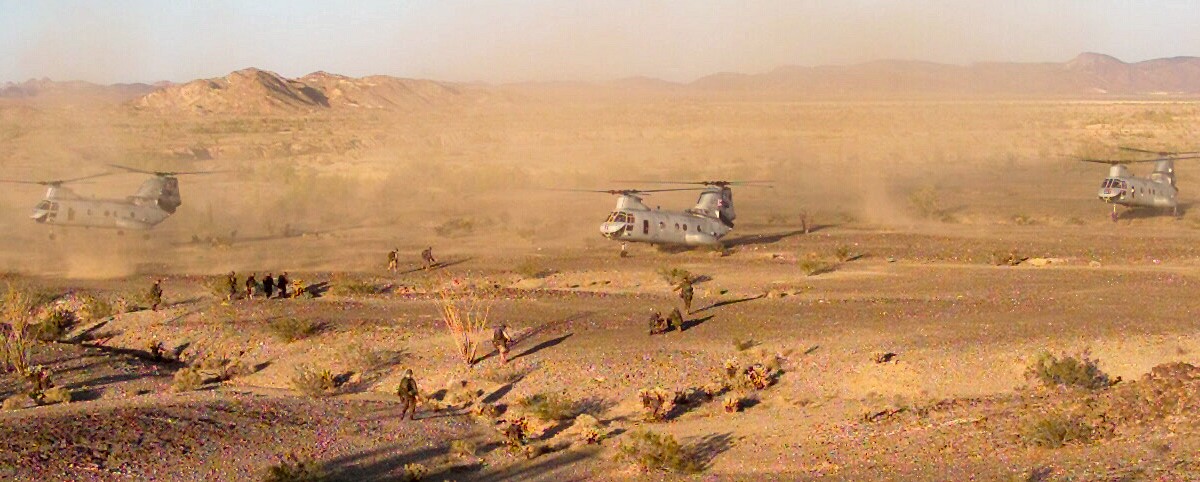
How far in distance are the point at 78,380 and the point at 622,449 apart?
520 inches

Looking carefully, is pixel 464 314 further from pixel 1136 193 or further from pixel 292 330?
pixel 1136 193

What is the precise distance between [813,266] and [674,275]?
4.77 meters

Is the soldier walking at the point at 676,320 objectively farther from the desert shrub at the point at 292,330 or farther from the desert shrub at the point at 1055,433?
the desert shrub at the point at 1055,433

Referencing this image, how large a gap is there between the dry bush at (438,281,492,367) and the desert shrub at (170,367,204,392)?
18.7 feet

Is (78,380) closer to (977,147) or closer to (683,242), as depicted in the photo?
(683,242)

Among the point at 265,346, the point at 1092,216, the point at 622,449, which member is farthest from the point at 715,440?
the point at 1092,216

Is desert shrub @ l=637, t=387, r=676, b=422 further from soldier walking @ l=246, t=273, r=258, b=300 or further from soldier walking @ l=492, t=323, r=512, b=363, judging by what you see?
soldier walking @ l=246, t=273, r=258, b=300

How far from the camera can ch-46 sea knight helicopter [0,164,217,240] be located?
1622 inches

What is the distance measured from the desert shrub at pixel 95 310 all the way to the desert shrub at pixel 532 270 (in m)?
12.4

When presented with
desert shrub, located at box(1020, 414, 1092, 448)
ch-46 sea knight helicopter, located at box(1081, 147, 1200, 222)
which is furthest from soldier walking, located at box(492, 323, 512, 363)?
ch-46 sea knight helicopter, located at box(1081, 147, 1200, 222)

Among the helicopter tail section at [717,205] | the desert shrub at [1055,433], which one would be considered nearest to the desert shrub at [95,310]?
the helicopter tail section at [717,205]

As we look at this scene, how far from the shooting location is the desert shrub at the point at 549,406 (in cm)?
2059

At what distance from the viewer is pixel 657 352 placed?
24.5 metres

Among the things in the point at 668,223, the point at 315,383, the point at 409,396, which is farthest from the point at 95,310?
the point at 668,223
